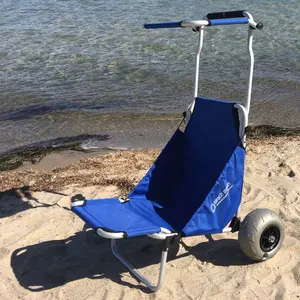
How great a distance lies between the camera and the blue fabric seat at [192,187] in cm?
385

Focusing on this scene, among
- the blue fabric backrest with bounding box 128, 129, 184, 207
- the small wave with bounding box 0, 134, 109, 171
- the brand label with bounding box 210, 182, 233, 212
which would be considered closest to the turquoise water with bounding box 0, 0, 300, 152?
the small wave with bounding box 0, 134, 109, 171

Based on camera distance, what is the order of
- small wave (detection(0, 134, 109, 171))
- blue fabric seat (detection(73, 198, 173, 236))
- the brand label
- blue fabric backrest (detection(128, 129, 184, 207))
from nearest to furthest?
blue fabric seat (detection(73, 198, 173, 236))
the brand label
blue fabric backrest (detection(128, 129, 184, 207))
small wave (detection(0, 134, 109, 171))

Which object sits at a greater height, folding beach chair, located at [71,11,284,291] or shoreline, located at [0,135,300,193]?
folding beach chair, located at [71,11,284,291]

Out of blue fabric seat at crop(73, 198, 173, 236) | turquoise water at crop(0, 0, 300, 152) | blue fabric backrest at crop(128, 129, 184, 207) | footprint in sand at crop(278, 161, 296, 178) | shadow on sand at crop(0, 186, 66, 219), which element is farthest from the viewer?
turquoise water at crop(0, 0, 300, 152)

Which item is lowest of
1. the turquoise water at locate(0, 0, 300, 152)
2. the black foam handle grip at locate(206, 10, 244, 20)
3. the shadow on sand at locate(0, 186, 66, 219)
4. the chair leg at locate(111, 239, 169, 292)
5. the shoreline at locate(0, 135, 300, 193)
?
the turquoise water at locate(0, 0, 300, 152)

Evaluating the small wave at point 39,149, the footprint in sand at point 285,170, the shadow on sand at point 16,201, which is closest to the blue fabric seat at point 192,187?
the shadow on sand at point 16,201

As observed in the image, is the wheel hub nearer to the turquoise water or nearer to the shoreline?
the shoreline

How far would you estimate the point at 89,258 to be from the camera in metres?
4.25

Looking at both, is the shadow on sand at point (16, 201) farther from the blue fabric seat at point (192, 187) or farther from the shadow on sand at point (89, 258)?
the blue fabric seat at point (192, 187)

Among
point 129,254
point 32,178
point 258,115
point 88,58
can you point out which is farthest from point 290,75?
point 129,254

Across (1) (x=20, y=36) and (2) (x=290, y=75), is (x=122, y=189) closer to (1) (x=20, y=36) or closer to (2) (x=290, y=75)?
(2) (x=290, y=75)

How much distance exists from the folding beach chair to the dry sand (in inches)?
6.5

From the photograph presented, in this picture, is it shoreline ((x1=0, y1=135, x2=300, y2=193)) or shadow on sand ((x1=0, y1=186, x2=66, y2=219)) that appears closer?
shadow on sand ((x1=0, y1=186, x2=66, y2=219))

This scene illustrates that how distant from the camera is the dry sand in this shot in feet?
12.4
